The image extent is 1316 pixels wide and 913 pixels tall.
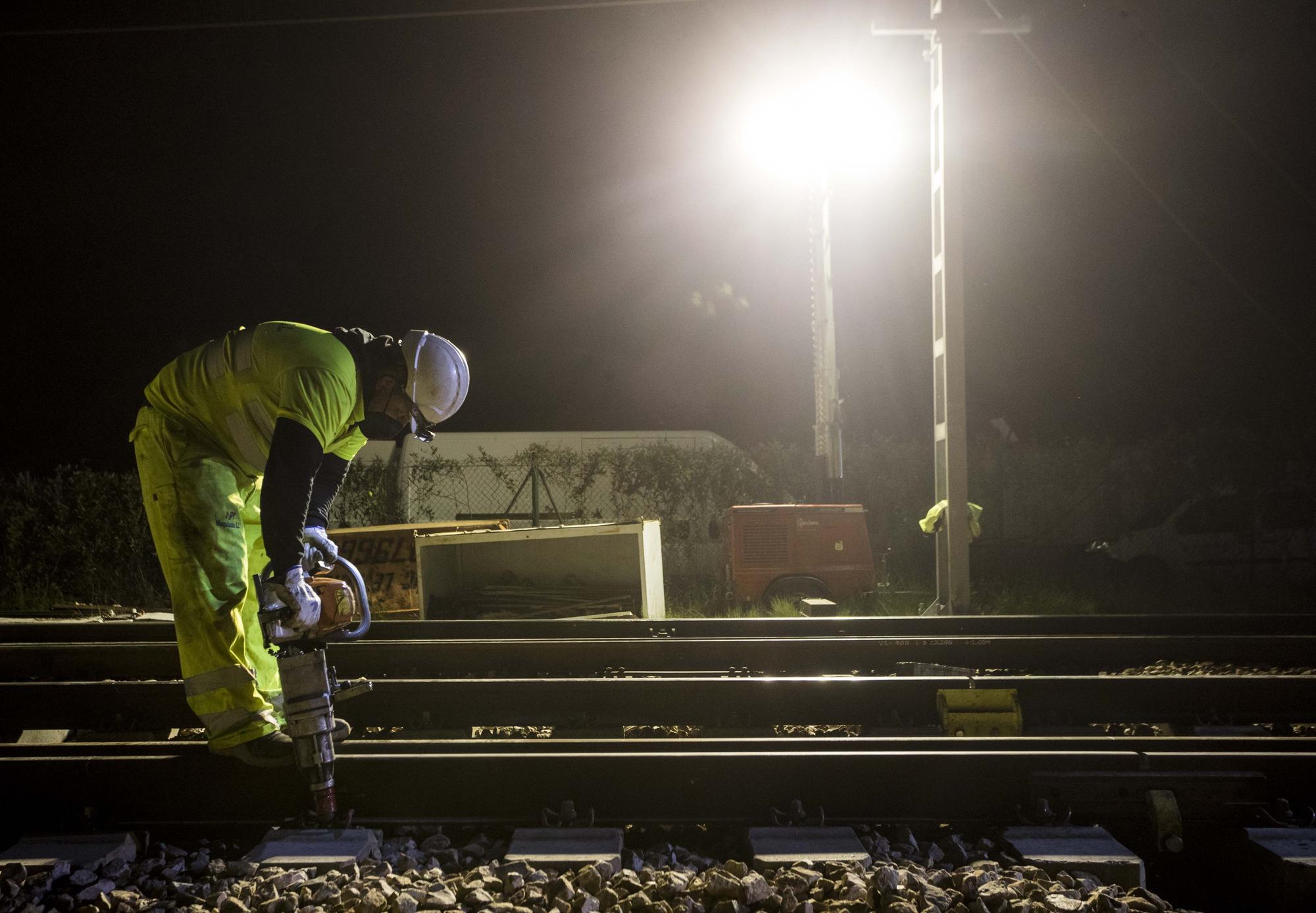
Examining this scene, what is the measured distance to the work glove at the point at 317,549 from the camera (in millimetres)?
3373

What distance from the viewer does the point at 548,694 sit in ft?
13.3

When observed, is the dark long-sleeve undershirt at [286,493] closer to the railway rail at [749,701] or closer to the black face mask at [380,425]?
the black face mask at [380,425]

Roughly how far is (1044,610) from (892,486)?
460cm

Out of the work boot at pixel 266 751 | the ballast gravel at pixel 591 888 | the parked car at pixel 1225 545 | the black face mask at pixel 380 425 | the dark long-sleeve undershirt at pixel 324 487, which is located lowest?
the parked car at pixel 1225 545

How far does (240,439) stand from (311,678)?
1052 millimetres

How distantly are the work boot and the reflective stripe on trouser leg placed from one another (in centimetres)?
32

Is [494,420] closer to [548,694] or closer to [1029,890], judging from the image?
[548,694]

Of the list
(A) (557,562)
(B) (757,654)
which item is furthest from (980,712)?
(A) (557,562)

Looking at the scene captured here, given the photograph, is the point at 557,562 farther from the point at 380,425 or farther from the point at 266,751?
the point at 266,751

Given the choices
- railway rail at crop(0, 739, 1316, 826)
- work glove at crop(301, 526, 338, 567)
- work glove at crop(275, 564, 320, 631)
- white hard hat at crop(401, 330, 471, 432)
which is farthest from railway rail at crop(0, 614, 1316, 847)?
white hard hat at crop(401, 330, 471, 432)

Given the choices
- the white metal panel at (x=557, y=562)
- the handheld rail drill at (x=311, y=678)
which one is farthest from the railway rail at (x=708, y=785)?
the white metal panel at (x=557, y=562)

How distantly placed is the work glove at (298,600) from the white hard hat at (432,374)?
85 centimetres

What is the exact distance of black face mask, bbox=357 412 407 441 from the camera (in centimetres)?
341

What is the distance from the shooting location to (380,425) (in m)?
3.43
